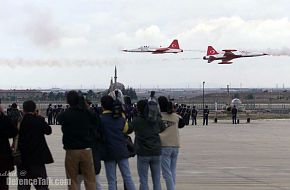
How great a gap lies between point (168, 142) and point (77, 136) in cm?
202

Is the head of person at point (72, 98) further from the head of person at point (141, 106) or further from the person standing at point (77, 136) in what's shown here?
the head of person at point (141, 106)

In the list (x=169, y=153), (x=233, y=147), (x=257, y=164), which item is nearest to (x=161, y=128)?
(x=169, y=153)

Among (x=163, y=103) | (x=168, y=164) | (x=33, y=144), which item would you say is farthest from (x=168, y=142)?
(x=33, y=144)

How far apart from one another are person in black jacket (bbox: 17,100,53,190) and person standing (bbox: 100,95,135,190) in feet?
3.25

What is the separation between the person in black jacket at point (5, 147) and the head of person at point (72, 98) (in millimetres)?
915

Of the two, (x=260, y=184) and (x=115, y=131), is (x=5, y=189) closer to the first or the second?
(x=115, y=131)

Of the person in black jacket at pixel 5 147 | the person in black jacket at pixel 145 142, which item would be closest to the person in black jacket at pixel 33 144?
the person in black jacket at pixel 5 147

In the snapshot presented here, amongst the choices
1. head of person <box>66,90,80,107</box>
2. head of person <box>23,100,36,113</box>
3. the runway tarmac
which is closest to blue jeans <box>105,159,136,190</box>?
head of person <box>66,90,80,107</box>

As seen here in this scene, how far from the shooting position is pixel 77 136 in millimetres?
9453

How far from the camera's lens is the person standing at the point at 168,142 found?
10789 millimetres

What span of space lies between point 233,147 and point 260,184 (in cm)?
991

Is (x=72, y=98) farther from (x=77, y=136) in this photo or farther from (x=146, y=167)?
(x=146, y=167)

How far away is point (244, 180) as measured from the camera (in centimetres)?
1316

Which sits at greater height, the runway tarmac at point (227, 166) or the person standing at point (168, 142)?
the person standing at point (168, 142)
